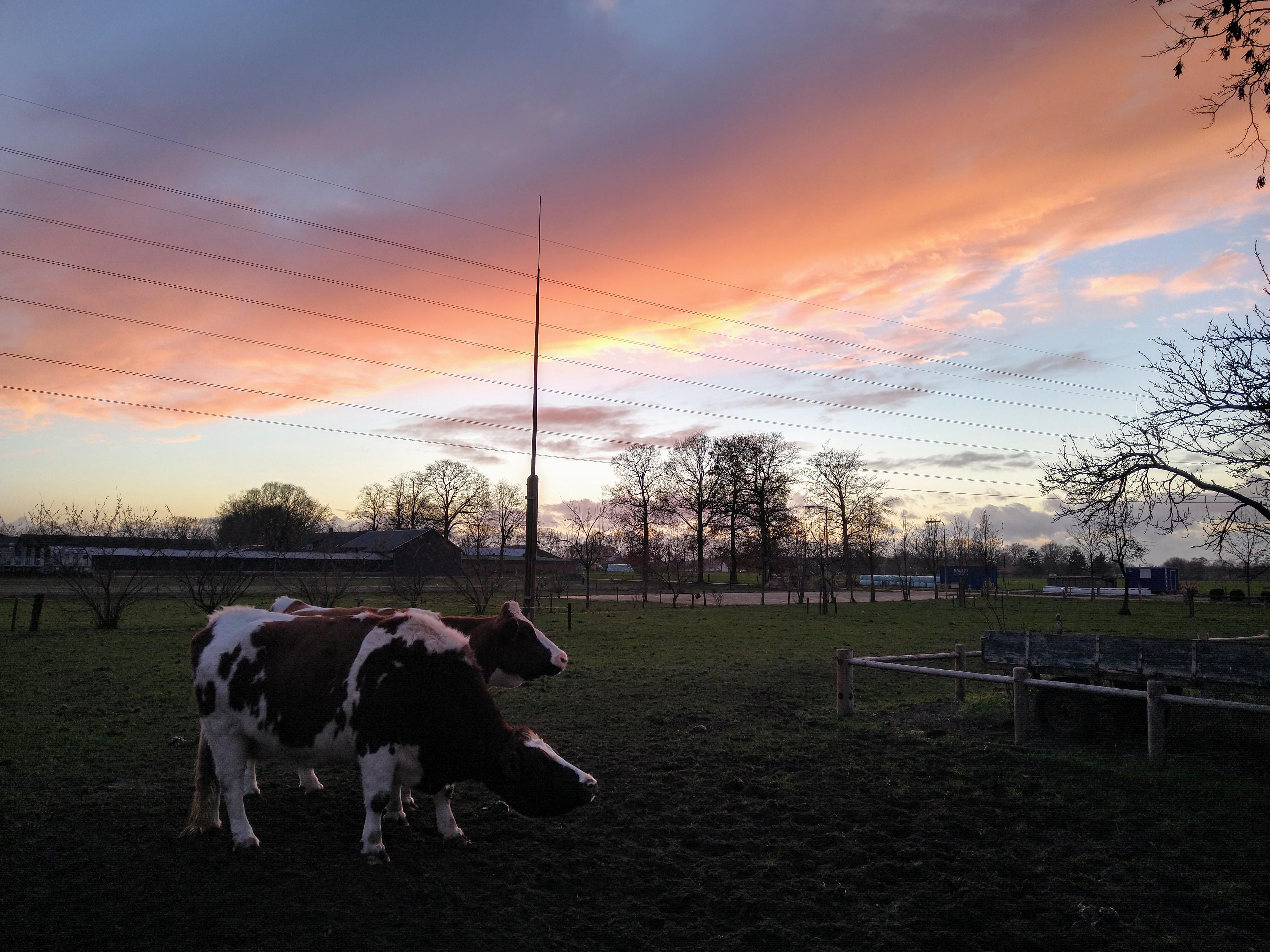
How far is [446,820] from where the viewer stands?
613 centimetres

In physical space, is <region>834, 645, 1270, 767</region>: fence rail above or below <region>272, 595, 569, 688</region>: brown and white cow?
below

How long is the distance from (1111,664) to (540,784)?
25.3 ft

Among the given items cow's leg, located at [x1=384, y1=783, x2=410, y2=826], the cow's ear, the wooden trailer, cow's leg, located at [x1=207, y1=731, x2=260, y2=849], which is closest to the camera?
cow's leg, located at [x1=207, y1=731, x2=260, y2=849]

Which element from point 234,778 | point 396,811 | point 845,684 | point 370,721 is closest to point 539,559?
point 845,684

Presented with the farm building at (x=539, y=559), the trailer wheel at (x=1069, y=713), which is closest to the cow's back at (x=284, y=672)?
the trailer wheel at (x=1069, y=713)

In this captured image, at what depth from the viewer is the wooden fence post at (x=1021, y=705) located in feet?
30.0

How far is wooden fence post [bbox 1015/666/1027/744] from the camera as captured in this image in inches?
360

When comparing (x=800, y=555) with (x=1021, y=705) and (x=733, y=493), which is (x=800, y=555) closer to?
(x=733, y=493)

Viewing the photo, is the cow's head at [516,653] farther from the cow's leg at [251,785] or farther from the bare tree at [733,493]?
the bare tree at [733,493]

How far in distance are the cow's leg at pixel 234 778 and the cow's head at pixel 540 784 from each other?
74.6 inches

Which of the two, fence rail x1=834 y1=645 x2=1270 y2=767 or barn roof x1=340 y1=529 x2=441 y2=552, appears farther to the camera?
barn roof x1=340 y1=529 x2=441 y2=552

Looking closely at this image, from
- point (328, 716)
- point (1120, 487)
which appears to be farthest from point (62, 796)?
point (1120, 487)

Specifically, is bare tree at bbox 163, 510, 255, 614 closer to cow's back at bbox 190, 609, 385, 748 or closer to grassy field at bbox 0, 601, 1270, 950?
grassy field at bbox 0, 601, 1270, 950

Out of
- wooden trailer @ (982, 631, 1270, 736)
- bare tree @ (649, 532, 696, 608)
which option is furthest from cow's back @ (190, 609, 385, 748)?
bare tree @ (649, 532, 696, 608)
